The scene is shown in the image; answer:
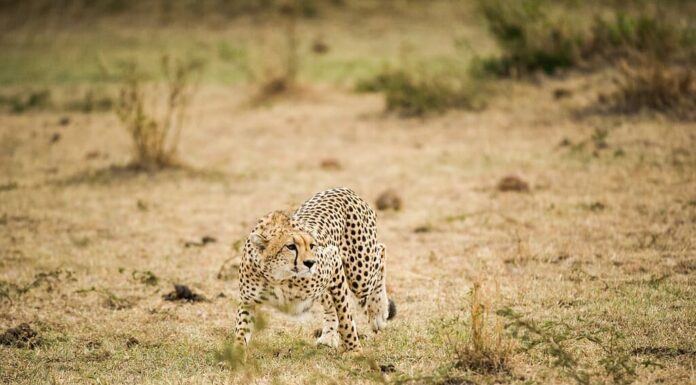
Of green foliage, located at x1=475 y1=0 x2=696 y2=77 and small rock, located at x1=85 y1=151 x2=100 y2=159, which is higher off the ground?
green foliage, located at x1=475 y1=0 x2=696 y2=77

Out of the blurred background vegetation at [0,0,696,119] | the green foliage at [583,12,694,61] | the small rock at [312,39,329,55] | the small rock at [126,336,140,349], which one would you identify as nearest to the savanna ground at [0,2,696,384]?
the small rock at [126,336,140,349]

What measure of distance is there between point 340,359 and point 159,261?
2963 millimetres

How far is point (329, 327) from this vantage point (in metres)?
5.52

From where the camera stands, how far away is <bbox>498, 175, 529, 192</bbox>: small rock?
9289 millimetres

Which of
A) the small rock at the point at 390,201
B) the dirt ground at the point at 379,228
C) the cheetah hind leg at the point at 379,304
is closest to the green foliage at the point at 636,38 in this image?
the dirt ground at the point at 379,228

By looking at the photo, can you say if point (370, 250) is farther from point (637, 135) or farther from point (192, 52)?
point (192, 52)

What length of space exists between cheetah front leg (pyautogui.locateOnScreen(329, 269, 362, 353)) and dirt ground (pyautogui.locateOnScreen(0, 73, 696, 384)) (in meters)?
0.16

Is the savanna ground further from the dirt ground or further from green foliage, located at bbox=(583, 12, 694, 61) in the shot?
green foliage, located at bbox=(583, 12, 694, 61)

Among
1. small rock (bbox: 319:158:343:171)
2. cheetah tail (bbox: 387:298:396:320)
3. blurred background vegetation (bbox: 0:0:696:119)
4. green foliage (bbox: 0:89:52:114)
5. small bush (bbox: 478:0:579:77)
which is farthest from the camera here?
green foliage (bbox: 0:89:52:114)

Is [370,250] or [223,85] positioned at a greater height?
[370,250]

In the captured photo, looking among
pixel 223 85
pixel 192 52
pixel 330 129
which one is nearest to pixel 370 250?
pixel 330 129

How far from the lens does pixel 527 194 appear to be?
9.18 metres

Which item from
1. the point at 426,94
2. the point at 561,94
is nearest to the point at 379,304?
the point at 426,94

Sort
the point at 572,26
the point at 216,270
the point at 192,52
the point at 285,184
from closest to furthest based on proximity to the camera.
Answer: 1. the point at 216,270
2. the point at 285,184
3. the point at 572,26
4. the point at 192,52
